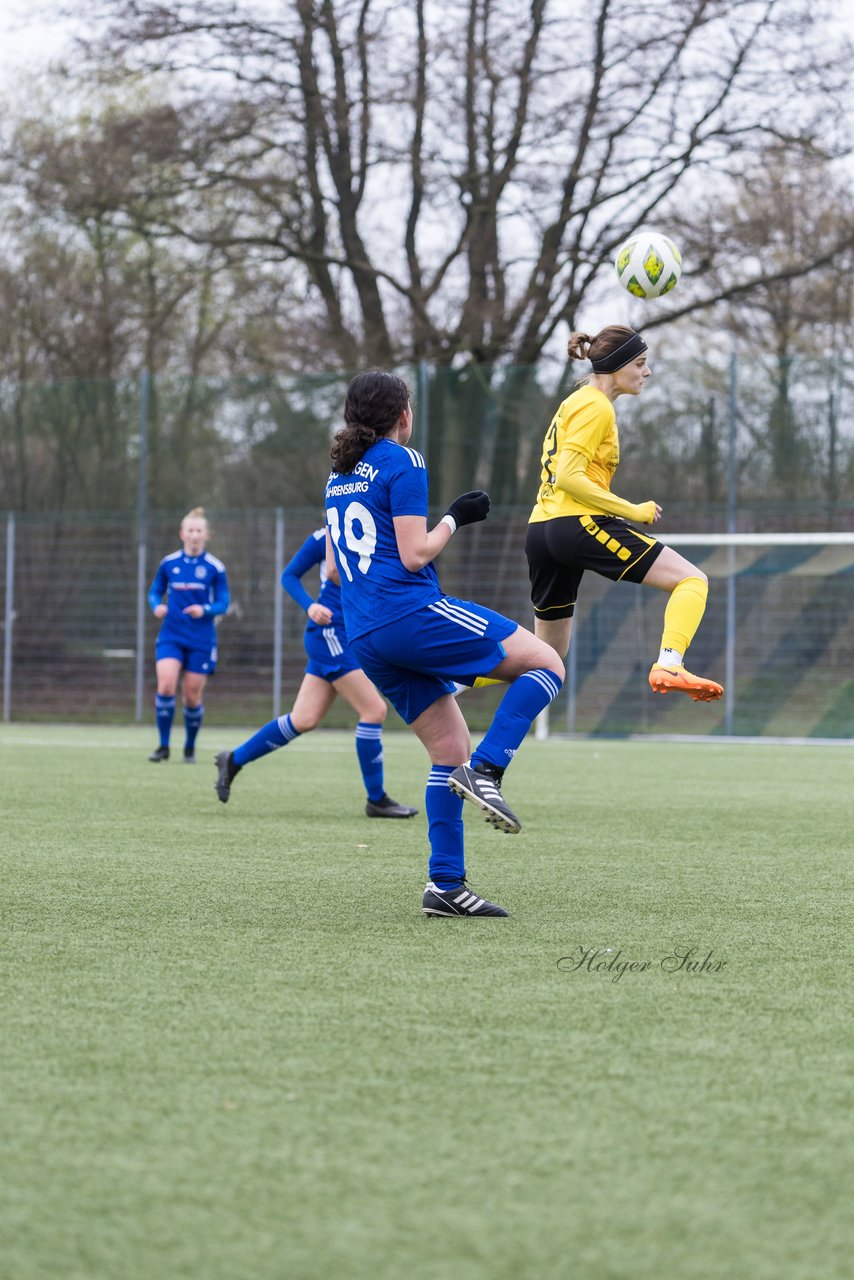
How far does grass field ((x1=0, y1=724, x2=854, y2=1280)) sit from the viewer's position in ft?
6.95

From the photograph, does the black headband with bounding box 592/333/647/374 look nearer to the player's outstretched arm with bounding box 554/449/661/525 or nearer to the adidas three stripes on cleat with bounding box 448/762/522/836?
the player's outstretched arm with bounding box 554/449/661/525

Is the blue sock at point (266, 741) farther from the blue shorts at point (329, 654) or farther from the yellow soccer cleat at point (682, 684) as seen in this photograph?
the yellow soccer cleat at point (682, 684)

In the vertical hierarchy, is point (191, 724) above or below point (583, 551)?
below

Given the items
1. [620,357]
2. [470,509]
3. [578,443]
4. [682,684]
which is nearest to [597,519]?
[578,443]

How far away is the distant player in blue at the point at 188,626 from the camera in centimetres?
1234

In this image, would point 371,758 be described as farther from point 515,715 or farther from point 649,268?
point 515,715

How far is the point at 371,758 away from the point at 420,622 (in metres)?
3.63

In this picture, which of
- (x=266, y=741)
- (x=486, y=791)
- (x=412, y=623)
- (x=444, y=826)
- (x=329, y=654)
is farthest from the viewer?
(x=329, y=654)

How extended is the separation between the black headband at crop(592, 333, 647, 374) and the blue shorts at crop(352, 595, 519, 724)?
181cm

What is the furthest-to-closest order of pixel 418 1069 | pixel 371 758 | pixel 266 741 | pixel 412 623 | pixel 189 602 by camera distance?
pixel 189 602 < pixel 371 758 < pixel 266 741 < pixel 412 623 < pixel 418 1069

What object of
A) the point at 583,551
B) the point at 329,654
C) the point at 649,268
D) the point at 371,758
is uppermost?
the point at 649,268

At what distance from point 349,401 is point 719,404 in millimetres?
14454

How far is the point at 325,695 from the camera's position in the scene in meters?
8.38

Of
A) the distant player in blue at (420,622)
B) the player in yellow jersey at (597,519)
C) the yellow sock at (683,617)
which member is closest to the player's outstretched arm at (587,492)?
the player in yellow jersey at (597,519)
